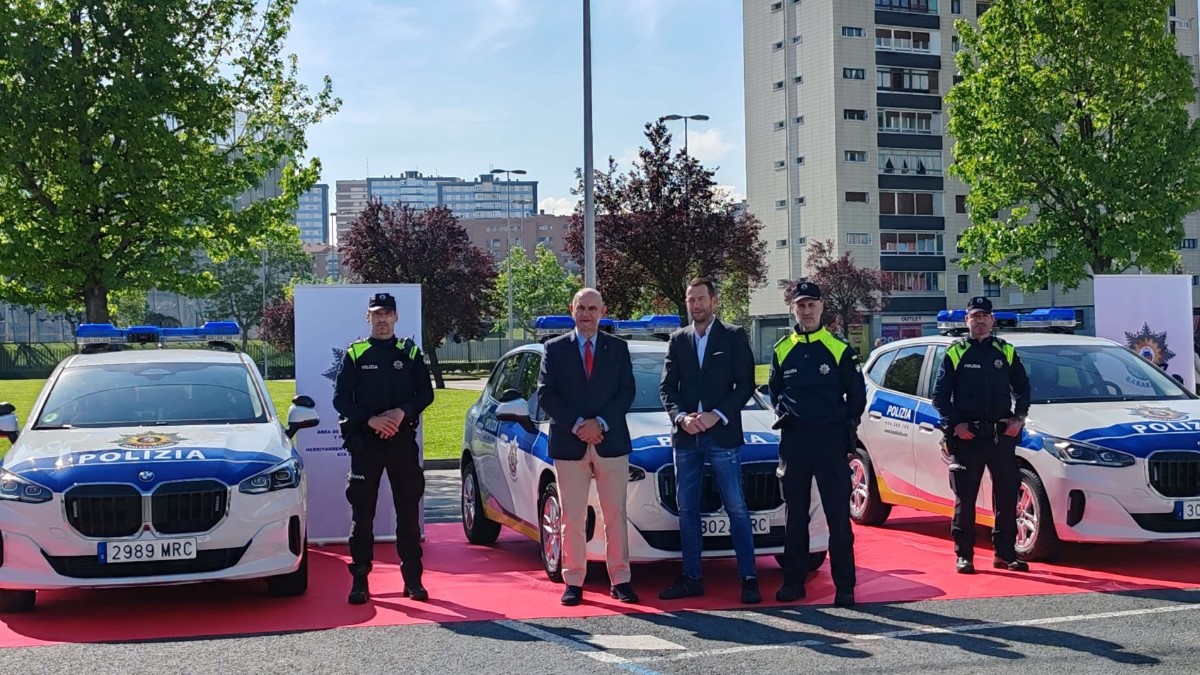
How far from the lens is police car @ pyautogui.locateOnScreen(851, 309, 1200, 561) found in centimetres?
873

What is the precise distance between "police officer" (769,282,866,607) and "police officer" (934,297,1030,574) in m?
1.38

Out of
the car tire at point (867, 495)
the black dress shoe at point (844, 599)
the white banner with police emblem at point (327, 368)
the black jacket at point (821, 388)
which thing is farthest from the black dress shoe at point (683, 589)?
the car tire at point (867, 495)

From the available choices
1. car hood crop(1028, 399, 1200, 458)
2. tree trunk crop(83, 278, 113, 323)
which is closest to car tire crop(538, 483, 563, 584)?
car hood crop(1028, 399, 1200, 458)

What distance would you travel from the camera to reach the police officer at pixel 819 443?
315 inches

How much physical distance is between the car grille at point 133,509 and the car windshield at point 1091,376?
6.16 metres

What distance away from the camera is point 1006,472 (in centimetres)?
899

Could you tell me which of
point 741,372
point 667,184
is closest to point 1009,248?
point 667,184

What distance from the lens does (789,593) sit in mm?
8031

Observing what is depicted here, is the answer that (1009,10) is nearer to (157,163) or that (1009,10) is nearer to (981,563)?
(157,163)

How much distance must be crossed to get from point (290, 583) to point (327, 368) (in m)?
2.80

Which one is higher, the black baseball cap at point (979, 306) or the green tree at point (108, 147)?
the green tree at point (108, 147)

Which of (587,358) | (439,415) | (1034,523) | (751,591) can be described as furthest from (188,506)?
(439,415)

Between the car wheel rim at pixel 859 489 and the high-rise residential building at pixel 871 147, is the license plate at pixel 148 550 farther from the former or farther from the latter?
the high-rise residential building at pixel 871 147

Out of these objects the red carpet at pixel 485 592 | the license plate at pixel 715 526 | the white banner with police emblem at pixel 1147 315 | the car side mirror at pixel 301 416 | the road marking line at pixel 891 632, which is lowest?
the red carpet at pixel 485 592
